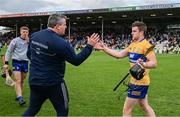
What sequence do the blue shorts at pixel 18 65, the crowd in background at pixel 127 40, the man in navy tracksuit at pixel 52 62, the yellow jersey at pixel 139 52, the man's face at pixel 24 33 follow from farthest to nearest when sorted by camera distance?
the crowd in background at pixel 127 40 < the blue shorts at pixel 18 65 < the man's face at pixel 24 33 < the yellow jersey at pixel 139 52 < the man in navy tracksuit at pixel 52 62

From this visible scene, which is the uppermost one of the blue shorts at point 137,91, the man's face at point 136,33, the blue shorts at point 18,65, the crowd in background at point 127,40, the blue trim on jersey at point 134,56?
the crowd in background at point 127,40

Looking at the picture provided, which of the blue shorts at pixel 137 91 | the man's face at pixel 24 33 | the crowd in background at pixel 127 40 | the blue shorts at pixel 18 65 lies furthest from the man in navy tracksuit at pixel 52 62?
the crowd in background at pixel 127 40

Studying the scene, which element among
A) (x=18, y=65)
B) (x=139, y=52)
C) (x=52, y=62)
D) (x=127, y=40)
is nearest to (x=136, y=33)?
(x=139, y=52)

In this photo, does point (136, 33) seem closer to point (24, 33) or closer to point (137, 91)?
point (137, 91)

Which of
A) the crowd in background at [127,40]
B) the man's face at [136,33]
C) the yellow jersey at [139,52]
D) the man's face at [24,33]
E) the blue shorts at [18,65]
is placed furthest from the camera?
the crowd in background at [127,40]

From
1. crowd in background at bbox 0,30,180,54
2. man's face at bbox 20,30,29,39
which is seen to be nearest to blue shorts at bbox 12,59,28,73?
man's face at bbox 20,30,29,39

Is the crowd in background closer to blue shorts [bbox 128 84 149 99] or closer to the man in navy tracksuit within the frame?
blue shorts [bbox 128 84 149 99]

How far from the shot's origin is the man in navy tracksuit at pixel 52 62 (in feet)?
20.5

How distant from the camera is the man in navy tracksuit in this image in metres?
6.26

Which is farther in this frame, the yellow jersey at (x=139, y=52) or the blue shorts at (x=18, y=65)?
the blue shorts at (x=18, y=65)

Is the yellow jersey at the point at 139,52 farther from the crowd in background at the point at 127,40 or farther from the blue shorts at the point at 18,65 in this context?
the crowd in background at the point at 127,40

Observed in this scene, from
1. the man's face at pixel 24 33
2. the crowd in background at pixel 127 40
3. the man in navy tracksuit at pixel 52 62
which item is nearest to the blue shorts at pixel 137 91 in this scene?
the man in navy tracksuit at pixel 52 62

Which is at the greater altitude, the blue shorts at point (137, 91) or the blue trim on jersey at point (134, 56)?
the blue trim on jersey at point (134, 56)

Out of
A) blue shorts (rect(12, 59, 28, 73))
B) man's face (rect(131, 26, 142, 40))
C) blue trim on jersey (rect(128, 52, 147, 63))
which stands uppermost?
man's face (rect(131, 26, 142, 40))
